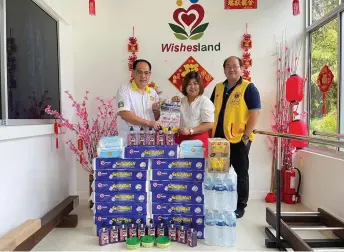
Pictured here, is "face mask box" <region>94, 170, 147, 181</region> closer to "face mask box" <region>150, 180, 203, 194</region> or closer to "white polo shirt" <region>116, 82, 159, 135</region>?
"face mask box" <region>150, 180, 203, 194</region>

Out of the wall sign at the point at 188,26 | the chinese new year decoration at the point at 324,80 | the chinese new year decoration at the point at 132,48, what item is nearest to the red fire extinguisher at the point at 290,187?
the chinese new year decoration at the point at 324,80

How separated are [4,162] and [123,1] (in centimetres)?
261

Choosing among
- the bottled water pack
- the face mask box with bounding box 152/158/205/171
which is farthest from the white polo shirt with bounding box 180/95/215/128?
the bottled water pack

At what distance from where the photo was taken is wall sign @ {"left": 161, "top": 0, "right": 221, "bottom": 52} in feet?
12.5

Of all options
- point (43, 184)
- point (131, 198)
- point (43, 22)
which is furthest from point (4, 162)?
point (43, 22)

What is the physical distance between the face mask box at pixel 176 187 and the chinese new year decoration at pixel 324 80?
2.04m

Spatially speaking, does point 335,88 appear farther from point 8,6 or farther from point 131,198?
point 8,6

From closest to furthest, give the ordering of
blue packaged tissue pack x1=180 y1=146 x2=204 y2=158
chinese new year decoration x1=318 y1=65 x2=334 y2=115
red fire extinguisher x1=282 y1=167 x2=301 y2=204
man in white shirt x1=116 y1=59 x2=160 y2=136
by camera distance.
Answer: blue packaged tissue pack x1=180 y1=146 x2=204 y2=158 → man in white shirt x1=116 y1=59 x2=160 y2=136 → chinese new year decoration x1=318 y1=65 x2=334 y2=115 → red fire extinguisher x1=282 y1=167 x2=301 y2=204

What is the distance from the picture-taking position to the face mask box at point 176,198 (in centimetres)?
252

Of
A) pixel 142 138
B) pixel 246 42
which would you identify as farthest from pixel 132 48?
pixel 142 138

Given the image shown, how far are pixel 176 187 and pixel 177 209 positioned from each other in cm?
20

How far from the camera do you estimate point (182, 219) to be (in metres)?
2.54

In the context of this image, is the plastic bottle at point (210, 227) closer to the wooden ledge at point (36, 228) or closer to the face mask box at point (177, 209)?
the face mask box at point (177, 209)

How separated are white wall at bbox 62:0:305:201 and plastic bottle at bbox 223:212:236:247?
1843 mm
